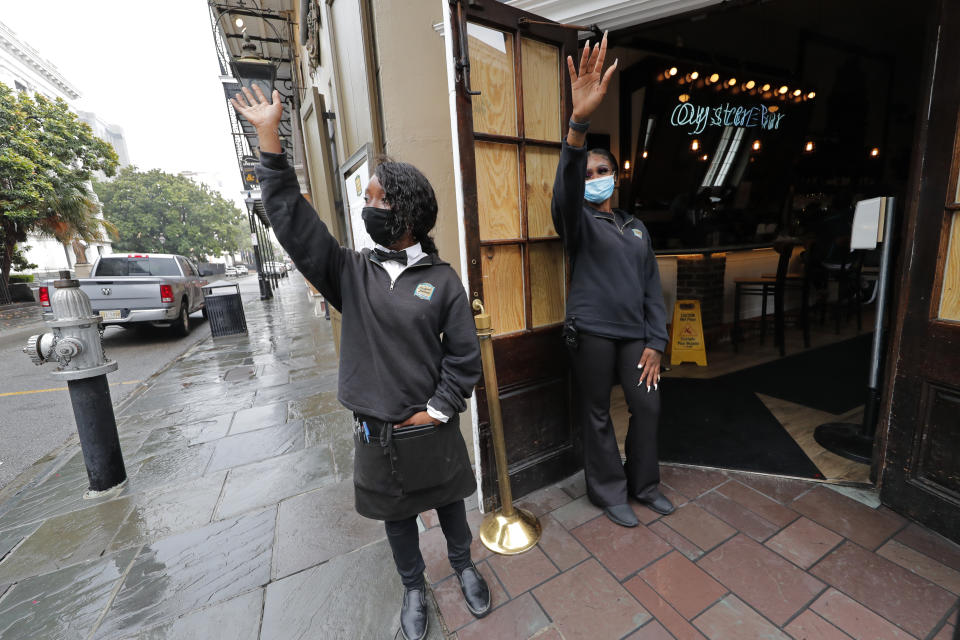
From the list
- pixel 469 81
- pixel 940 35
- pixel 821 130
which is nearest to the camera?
pixel 940 35

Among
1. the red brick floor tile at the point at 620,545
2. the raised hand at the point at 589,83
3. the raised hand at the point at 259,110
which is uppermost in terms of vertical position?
the raised hand at the point at 589,83

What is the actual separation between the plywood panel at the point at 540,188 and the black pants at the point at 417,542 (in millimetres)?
1526

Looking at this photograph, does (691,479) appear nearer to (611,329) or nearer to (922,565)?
(922,565)

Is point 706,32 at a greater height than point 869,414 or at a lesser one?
greater

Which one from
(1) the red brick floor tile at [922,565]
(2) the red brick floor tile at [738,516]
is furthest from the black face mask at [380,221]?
(1) the red brick floor tile at [922,565]

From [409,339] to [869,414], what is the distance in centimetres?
327

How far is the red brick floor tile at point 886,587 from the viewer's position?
1561 millimetres

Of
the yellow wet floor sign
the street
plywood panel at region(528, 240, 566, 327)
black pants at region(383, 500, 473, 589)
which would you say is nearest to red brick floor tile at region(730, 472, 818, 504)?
plywood panel at region(528, 240, 566, 327)

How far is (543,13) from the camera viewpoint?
2.29 metres

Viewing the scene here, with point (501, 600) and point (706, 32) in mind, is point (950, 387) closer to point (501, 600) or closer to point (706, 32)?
point (501, 600)

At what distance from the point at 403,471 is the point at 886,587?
6.92ft

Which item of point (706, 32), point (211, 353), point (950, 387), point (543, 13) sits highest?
point (706, 32)

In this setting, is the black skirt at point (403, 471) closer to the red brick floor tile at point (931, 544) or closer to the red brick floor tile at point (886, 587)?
the red brick floor tile at point (886, 587)

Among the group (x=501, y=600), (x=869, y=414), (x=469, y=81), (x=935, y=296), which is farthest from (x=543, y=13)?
(x=869, y=414)
